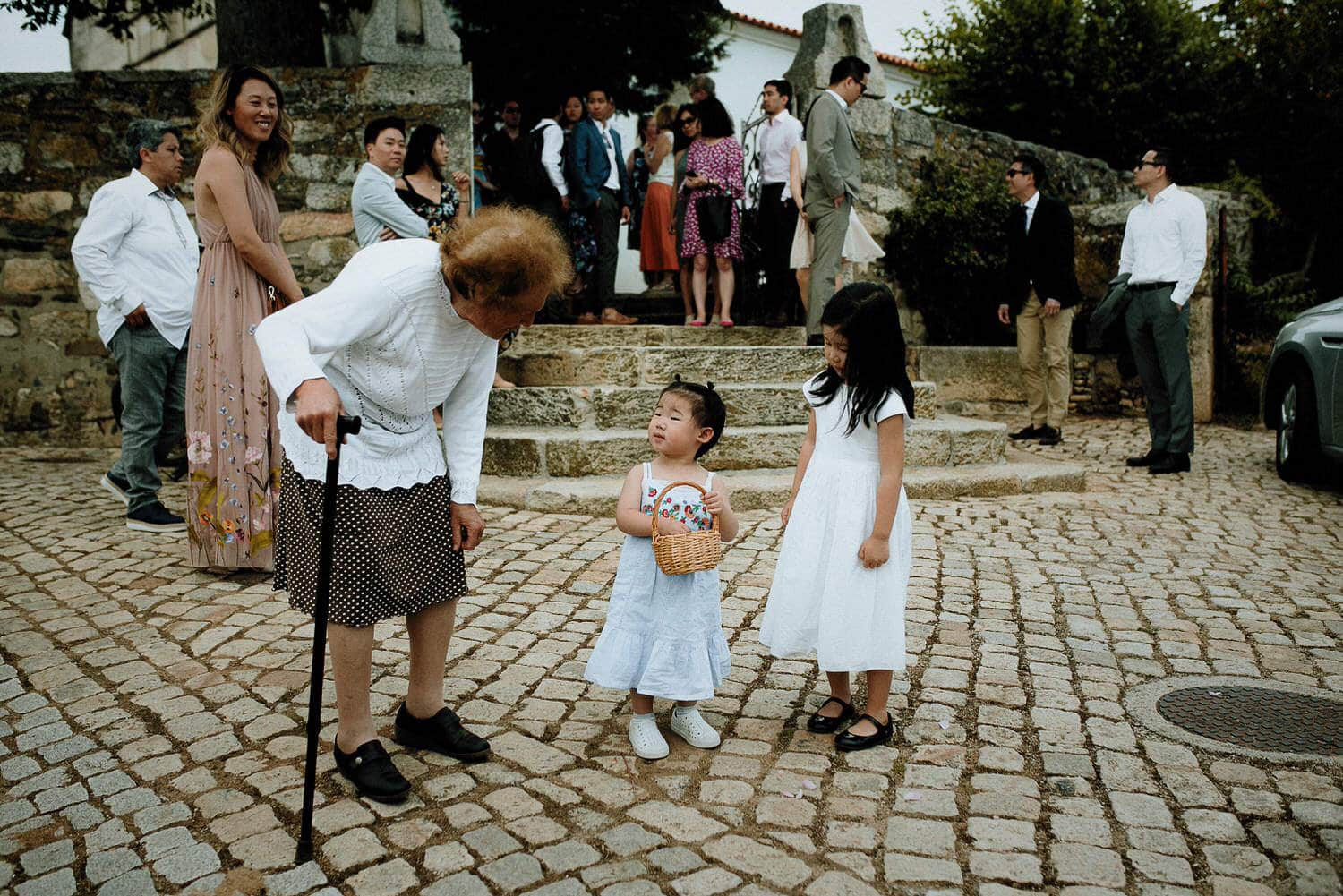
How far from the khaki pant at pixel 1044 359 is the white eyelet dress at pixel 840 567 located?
18.5ft

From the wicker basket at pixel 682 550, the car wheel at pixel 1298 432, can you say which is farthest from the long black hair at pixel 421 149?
the car wheel at pixel 1298 432

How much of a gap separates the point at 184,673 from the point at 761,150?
6258mm

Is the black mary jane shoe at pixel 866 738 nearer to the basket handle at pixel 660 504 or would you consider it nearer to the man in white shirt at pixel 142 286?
the basket handle at pixel 660 504

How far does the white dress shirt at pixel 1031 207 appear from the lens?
810cm

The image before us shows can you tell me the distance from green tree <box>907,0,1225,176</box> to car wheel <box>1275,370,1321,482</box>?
8.97 m

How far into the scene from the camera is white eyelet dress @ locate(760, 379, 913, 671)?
297 cm

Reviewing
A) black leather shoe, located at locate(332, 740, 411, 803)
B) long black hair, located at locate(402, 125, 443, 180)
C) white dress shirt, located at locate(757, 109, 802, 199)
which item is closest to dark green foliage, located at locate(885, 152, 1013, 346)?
white dress shirt, located at locate(757, 109, 802, 199)

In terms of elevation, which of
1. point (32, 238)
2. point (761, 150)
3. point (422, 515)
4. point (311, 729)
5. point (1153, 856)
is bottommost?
point (1153, 856)

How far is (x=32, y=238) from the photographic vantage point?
7801 millimetres

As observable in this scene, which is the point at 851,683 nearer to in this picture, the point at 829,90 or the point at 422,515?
the point at 422,515

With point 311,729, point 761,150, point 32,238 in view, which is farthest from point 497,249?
point 32,238

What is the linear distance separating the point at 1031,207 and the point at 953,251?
1.30 metres

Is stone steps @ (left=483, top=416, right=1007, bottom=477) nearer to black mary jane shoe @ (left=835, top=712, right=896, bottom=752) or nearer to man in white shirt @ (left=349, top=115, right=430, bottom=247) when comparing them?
man in white shirt @ (left=349, top=115, right=430, bottom=247)

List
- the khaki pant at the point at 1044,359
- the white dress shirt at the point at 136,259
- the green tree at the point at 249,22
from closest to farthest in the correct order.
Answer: the white dress shirt at the point at 136,259 < the khaki pant at the point at 1044,359 < the green tree at the point at 249,22
